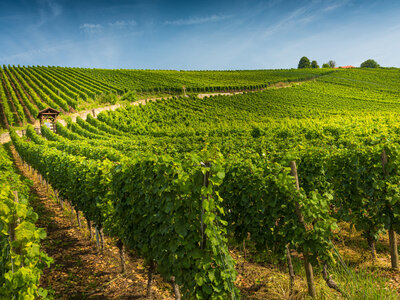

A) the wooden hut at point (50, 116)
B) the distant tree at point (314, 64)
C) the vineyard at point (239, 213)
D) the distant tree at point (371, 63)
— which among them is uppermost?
the distant tree at point (314, 64)

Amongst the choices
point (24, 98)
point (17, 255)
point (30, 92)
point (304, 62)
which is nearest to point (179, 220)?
point (17, 255)

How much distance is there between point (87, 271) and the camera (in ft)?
19.7

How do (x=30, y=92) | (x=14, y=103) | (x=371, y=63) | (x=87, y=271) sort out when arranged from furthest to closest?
1. (x=371, y=63)
2. (x=30, y=92)
3. (x=14, y=103)
4. (x=87, y=271)

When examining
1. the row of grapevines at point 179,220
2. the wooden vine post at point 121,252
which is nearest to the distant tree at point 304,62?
the row of grapevines at point 179,220

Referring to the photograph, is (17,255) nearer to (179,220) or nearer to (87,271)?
(179,220)

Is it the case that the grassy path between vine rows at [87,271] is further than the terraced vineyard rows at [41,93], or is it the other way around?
the terraced vineyard rows at [41,93]

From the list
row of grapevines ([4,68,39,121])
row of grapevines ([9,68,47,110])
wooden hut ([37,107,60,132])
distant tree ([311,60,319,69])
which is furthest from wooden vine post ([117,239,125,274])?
distant tree ([311,60,319,69])

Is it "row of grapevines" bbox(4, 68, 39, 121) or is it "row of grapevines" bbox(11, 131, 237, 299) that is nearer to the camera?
"row of grapevines" bbox(11, 131, 237, 299)

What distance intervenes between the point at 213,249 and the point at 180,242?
0.50 metres

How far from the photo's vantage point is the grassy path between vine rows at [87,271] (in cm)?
512

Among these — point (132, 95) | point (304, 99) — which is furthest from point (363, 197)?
point (304, 99)

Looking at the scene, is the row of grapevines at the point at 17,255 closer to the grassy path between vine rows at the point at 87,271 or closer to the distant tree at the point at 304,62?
the grassy path between vine rows at the point at 87,271

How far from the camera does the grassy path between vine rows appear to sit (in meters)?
5.12

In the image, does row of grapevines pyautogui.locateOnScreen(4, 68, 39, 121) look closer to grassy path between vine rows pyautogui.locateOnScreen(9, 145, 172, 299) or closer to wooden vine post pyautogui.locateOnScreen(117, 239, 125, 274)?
grassy path between vine rows pyautogui.locateOnScreen(9, 145, 172, 299)
